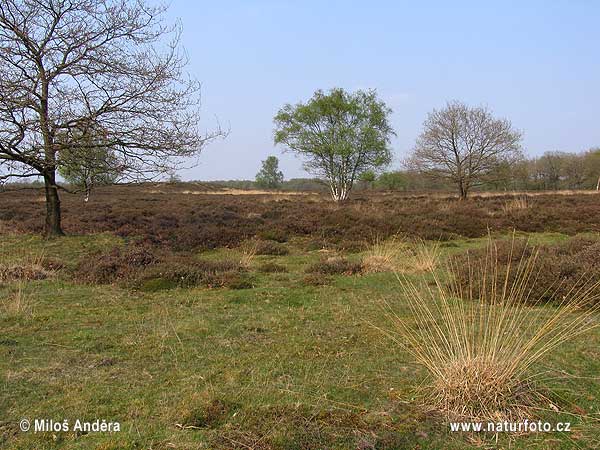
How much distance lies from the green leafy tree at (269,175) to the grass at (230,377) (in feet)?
229

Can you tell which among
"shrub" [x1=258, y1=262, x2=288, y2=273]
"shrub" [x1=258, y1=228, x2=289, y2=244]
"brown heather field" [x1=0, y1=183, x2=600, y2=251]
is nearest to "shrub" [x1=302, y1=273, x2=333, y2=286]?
"shrub" [x1=258, y1=262, x2=288, y2=273]

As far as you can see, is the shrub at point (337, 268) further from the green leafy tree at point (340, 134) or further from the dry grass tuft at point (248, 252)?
the green leafy tree at point (340, 134)

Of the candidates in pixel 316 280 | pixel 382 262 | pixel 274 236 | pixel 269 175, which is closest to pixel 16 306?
pixel 316 280

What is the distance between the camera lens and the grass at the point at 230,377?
309 centimetres

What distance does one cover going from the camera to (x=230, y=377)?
13.4 feet

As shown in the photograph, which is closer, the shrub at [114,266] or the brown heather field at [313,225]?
the shrub at [114,266]

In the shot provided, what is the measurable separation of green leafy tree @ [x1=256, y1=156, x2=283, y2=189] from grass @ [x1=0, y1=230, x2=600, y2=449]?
69860 mm

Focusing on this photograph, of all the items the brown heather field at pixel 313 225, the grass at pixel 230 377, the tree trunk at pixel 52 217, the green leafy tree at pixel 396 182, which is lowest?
the grass at pixel 230 377

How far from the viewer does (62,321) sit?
20.1 feet

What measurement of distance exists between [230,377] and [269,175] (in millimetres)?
74287

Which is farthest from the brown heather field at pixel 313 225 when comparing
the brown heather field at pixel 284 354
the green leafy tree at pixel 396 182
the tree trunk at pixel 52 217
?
the green leafy tree at pixel 396 182

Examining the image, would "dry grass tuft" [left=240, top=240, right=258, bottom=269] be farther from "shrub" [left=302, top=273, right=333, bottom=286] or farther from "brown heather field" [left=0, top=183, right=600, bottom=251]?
"shrub" [left=302, top=273, right=333, bottom=286]

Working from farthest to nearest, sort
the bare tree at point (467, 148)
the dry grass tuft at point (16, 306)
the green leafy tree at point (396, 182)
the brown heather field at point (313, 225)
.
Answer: the green leafy tree at point (396, 182), the bare tree at point (467, 148), the brown heather field at point (313, 225), the dry grass tuft at point (16, 306)

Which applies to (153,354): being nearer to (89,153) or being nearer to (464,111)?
(89,153)
